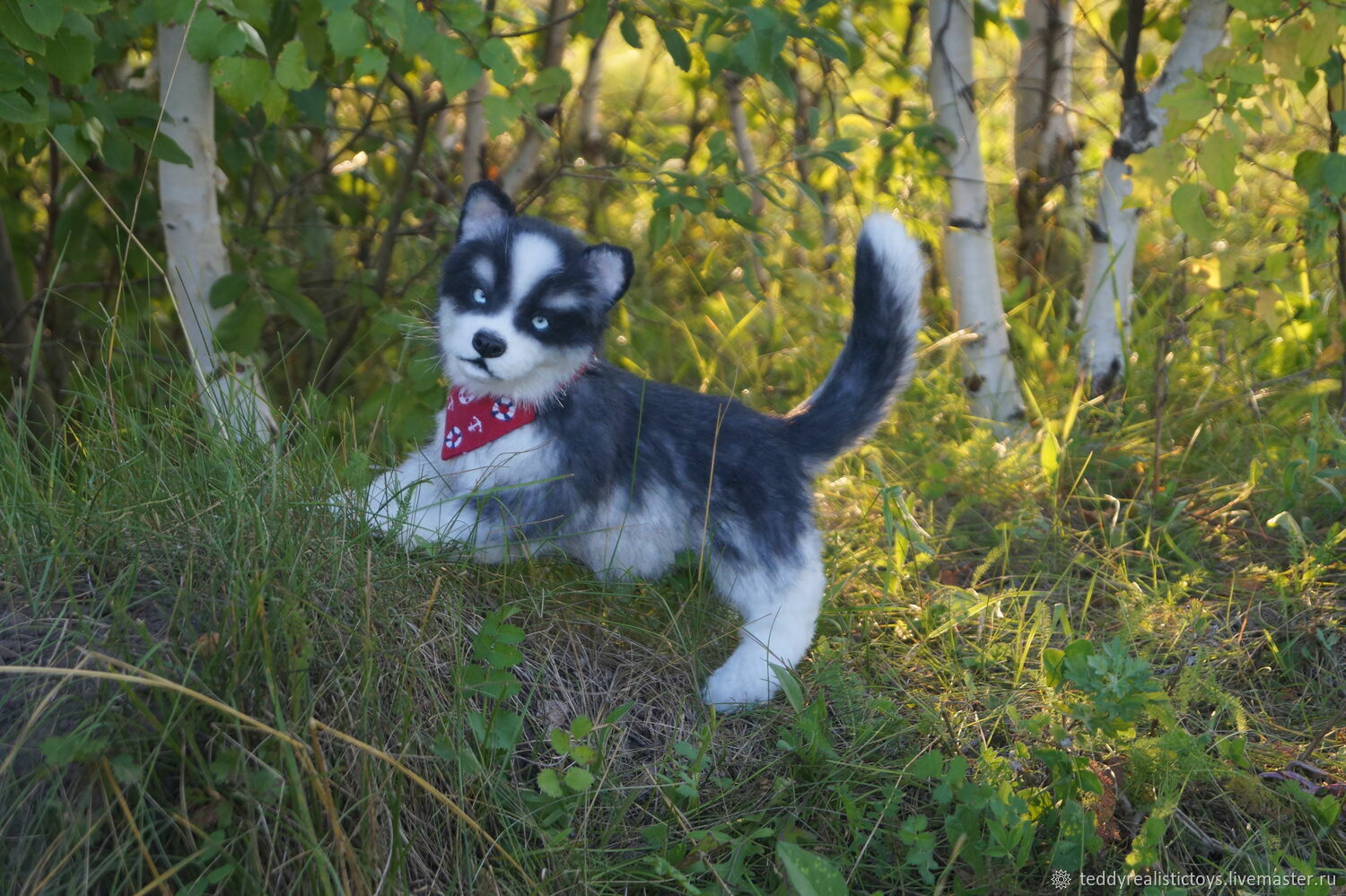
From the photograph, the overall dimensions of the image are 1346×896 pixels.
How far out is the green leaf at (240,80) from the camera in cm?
238

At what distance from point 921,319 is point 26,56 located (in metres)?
2.14

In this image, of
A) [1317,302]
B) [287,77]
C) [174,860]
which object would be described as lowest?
[174,860]

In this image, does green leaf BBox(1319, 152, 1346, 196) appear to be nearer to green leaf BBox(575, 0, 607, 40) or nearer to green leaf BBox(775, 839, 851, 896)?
green leaf BBox(575, 0, 607, 40)

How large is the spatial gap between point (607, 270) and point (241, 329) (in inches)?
48.3

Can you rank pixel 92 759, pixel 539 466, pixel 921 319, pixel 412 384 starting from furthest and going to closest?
pixel 412 384, pixel 921 319, pixel 539 466, pixel 92 759

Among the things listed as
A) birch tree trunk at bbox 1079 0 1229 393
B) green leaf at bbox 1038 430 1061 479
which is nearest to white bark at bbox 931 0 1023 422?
birch tree trunk at bbox 1079 0 1229 393

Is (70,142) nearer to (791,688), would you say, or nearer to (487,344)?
(487,344)

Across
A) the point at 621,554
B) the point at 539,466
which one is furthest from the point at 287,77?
the point at 621,554

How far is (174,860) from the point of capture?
163 centimetres

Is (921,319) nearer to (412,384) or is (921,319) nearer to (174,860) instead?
(412,384)

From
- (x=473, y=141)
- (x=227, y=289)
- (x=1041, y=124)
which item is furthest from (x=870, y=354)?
(x=1041, y=124)

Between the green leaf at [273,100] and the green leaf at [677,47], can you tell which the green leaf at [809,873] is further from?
the green leaf at [677,47]

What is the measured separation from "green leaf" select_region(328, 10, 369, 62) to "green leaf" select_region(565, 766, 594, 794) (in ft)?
4.83

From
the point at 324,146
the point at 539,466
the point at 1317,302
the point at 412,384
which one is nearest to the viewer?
the point at 539,466
